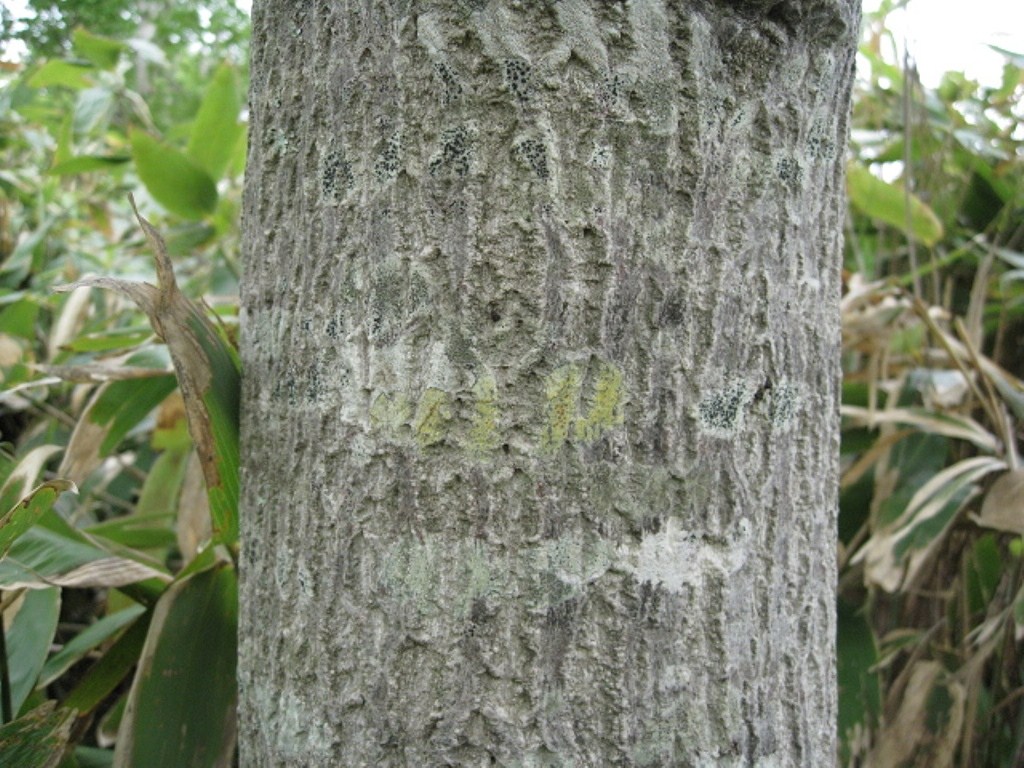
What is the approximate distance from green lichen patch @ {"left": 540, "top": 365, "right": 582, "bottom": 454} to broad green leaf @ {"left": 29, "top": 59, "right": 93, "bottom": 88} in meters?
1.24

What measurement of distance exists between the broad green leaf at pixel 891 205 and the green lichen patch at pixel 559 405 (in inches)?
41.7

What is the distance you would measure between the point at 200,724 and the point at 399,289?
503 millimetres

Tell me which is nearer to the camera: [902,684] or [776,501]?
[776,501]

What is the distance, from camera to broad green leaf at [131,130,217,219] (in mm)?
1395

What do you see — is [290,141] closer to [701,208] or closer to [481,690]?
[701,208]

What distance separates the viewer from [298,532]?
64 centimetres

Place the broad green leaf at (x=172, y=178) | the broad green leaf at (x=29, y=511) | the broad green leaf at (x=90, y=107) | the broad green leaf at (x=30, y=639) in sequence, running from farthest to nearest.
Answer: the broad green leaf at (x=90, y=107), the broad green leaf at (x=172, y=178), the broad green leaf at (x=30, y=639), the broad green leaf at (x=29, y=511)

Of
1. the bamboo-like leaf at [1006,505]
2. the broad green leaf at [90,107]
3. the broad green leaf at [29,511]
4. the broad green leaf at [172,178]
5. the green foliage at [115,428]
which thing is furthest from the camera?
the broad green leaf at [90,107]

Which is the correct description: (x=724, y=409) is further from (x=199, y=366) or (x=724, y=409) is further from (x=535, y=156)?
(x=199, y=366)

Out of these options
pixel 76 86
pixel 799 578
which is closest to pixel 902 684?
pixel 799 578

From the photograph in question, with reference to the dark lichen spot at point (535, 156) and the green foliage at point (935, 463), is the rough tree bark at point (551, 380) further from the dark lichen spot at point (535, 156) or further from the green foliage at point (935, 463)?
the green foliage at point (935, 463)

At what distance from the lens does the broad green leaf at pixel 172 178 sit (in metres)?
1.39

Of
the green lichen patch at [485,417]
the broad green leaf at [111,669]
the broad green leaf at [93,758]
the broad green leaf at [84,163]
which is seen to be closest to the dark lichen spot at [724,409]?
the green lichen patch at [485,417]

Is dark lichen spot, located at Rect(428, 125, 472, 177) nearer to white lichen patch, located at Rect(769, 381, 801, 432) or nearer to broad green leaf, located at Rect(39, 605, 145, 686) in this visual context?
white lichen patch, located at Rect(769, 381, 801, 432)
